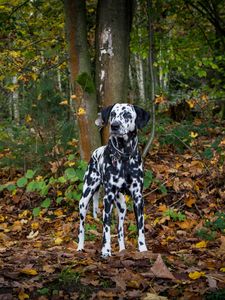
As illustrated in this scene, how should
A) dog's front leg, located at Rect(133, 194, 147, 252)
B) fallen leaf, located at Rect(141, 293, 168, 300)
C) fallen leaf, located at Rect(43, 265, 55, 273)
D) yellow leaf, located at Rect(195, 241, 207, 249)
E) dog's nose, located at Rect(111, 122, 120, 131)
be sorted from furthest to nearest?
1. yellow leaf, located at Rect(195, 241, 207, 249)
2. dog's front leg, located at Rect(133, 194, 147, 252)
3. dog's nose, located at Rect(111, 122, 120, 131)
4. fallen leaf, located at Rect(43, 265, 55, 273)
5. fallen leaf, located at Rect(141, 293, 168, 300)

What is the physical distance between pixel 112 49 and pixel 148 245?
372 cm

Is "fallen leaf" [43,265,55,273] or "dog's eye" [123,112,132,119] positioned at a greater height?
"dog's eye" [123,112,132,119]

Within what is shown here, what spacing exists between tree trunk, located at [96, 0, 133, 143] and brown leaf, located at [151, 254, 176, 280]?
4.40 metres

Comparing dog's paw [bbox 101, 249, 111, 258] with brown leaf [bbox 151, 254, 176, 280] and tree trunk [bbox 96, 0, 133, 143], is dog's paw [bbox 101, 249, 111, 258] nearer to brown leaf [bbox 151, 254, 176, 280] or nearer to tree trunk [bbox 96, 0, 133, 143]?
brown leaf [bbox 151, 254, 176, 280]

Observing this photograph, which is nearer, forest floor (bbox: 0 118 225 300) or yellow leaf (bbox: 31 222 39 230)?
forest floor (bbox: 0 118 225 300)

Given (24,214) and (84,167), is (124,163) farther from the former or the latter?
(24,214)

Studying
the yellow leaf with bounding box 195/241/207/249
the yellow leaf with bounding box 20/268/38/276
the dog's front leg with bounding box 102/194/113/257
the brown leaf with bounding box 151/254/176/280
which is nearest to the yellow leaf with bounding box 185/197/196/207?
the yellow leaf with bounding box 195/241/207/249

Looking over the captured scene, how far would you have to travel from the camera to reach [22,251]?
20.6ft

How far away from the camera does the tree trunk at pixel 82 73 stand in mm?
8617

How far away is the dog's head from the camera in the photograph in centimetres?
553

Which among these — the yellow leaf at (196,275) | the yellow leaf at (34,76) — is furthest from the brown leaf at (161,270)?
the yellow leaf at (34,76)

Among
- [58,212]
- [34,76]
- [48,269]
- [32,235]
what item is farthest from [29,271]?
[34,76]

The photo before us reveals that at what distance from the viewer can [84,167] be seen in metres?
8.47

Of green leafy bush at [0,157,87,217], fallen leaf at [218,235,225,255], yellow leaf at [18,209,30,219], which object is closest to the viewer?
fallen leaf at [218,235,225,255]
